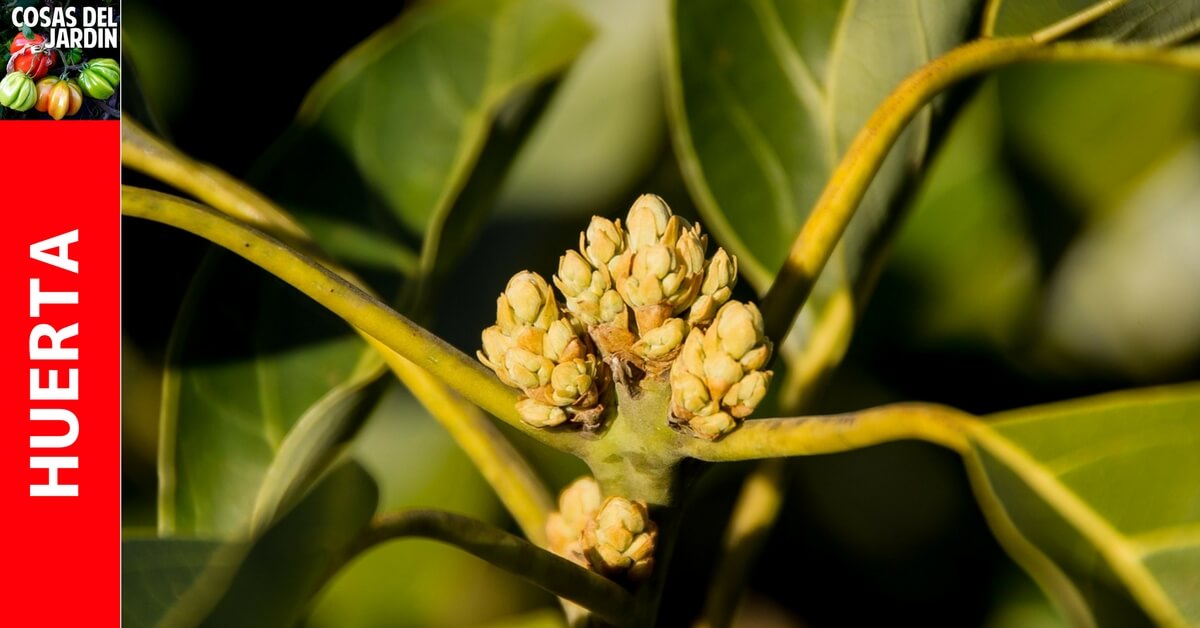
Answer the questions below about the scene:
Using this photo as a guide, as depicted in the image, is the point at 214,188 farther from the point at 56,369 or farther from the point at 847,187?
the point at 847,187

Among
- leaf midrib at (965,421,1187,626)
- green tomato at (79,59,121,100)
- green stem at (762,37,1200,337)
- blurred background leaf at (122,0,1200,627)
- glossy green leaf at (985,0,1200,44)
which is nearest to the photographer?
leaf midrib at (965,421,1187,626)

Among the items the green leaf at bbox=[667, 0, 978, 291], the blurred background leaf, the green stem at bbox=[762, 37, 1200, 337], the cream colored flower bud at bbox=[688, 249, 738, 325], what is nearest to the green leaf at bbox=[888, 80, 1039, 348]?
the blurred background leaf

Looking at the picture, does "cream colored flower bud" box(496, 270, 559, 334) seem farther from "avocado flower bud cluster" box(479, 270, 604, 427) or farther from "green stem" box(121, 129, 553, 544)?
"green stem" box(121, 129, 553, 544)

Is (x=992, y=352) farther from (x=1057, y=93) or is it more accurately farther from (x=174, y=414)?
(x=174, y=414)

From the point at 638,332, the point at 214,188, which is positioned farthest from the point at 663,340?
the point at 214,188

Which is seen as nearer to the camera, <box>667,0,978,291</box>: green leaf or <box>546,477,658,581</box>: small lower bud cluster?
<box>546,477,658,581</box>: small lower bud cluster

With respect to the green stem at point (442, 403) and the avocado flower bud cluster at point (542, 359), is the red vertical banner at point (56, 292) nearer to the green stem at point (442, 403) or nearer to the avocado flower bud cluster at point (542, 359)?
the green stem at point (442, 403)

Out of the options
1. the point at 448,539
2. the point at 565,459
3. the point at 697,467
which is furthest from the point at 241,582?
the point at 565,459
